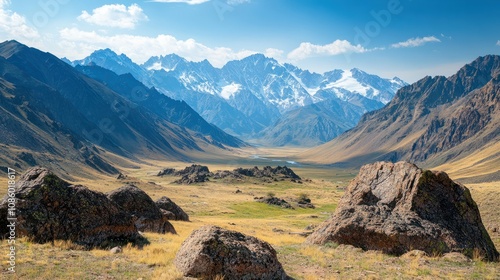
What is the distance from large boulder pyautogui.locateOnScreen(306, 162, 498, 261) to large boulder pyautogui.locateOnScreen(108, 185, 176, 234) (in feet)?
46.1

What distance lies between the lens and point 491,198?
188ft

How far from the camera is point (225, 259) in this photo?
632 inches

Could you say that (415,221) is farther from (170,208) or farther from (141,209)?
(170,208)

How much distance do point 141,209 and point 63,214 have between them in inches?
452

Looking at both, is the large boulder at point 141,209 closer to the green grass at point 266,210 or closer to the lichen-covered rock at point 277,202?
the green grass at point 266,210

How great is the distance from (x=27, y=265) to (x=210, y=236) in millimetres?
7935

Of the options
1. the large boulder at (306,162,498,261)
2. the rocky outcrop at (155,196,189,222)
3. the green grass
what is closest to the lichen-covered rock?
the green grass

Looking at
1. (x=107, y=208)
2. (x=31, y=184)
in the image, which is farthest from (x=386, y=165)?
(x=31, y=184)

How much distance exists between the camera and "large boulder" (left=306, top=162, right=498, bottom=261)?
23594 mm

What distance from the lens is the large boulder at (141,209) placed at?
32.3 m

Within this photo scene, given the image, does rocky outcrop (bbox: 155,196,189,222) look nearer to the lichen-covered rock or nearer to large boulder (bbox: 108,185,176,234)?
large boulder (bbox: 108,185,176,234)

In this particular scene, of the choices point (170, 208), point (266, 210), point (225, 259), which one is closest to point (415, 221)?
point (225, 259)

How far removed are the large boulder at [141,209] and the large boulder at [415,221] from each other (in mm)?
14043

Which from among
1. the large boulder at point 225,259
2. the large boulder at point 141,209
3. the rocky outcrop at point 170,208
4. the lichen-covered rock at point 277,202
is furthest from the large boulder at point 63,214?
the lichen-covered rock at point 277,202
